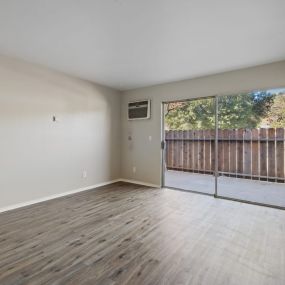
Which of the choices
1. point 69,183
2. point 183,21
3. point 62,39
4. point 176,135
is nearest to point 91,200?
point 69,183

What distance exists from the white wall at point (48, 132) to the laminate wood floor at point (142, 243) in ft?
1.62

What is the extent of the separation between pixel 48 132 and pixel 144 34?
7.97 feet

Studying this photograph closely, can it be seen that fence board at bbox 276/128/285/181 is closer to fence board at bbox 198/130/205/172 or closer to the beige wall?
fence board at bbox 198/130/205/172

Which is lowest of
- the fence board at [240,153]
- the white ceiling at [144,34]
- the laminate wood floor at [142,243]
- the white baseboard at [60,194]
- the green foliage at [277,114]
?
the laminate wood floor at [142,243]

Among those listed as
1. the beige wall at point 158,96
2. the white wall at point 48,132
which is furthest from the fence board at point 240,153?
the white wall at point 48,132

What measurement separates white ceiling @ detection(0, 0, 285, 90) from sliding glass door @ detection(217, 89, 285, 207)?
1.69 metres

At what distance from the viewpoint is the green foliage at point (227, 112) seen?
4.97m

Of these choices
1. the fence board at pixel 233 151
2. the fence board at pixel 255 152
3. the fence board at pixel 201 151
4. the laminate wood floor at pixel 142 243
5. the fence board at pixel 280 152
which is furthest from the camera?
the fence board at pixel 201 151

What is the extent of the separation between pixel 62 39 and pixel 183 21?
61.0 inches

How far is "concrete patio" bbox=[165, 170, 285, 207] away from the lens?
378 centimetres

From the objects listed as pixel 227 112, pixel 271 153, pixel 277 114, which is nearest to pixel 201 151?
pixel 227 112

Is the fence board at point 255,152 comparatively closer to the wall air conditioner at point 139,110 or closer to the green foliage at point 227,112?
the green foliage at point 227,112

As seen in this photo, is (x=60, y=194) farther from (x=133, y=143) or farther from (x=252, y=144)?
(x=252, y=144)

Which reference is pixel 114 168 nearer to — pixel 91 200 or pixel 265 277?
pixel 91 200
